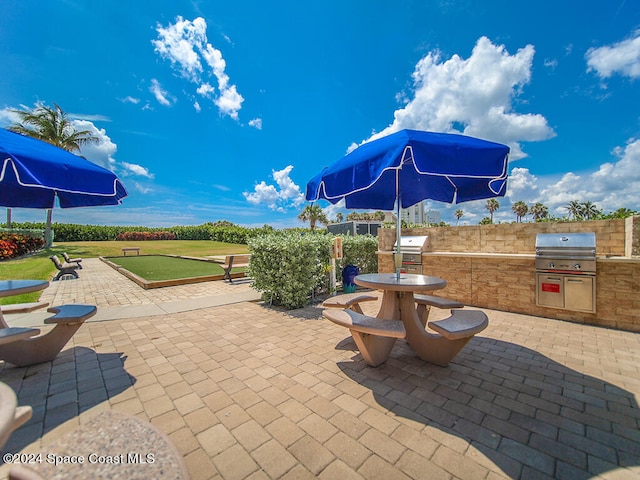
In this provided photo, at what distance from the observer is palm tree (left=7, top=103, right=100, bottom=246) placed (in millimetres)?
23219

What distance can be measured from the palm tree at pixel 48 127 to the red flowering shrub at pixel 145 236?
473 inches

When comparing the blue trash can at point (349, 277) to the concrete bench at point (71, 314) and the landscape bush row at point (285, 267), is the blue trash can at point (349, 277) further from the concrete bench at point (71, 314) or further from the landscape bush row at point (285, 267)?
the concrete bench at point (71, 314)

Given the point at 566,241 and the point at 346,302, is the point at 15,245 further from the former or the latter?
the point at 566,241

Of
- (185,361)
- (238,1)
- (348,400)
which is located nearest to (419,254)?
(348,400)

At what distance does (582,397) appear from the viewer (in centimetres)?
260

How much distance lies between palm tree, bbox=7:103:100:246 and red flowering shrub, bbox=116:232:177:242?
12005 millimetres

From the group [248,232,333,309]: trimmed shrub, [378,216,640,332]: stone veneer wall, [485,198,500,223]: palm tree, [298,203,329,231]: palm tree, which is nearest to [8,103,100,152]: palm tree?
[248,232,333,309]: trimmed shrub

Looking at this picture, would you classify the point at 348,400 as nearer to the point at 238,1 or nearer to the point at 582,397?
the point at 582,397

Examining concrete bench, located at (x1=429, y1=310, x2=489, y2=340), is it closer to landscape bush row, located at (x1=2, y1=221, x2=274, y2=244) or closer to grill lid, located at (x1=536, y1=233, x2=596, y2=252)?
grill lid, located at (x1=536, y1=233, x2=596, y2=252)

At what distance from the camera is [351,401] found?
2.54m

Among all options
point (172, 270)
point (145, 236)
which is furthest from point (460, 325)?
point (145, 236)

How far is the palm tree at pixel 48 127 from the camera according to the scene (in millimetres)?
23219

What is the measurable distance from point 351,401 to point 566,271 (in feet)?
16.1

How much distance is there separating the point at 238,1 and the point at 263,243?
7238 mm
